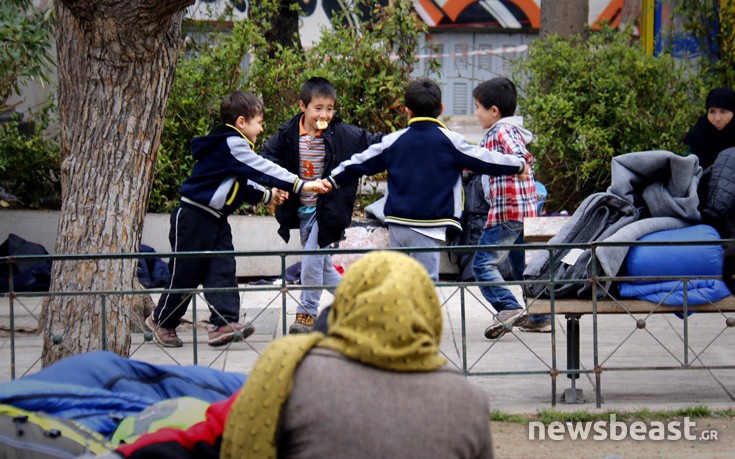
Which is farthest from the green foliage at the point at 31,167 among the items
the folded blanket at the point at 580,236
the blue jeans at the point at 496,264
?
the folded blanket at the point at 580,236

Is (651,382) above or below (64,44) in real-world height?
below

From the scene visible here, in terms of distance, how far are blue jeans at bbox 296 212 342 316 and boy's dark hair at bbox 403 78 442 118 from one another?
47.1 inches

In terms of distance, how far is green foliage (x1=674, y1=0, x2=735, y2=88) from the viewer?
37.3 ft

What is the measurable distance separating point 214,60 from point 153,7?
4.99m

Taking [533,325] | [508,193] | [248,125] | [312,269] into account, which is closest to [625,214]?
[508,193]

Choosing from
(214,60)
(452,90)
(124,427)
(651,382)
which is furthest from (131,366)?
(452,90)

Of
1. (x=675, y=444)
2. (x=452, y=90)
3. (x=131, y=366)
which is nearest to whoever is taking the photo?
(x=131, y=366)

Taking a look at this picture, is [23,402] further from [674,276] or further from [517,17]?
[517,17]

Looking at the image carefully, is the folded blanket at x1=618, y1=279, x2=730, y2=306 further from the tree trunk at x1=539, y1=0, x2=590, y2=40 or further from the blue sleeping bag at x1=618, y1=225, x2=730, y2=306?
the tree trunk at x1=539, y1=0, x2=590, y2=40

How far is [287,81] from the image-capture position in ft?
35.2

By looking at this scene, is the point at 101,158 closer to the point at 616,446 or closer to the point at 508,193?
the point at 508,193

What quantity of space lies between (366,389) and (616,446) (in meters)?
3.00

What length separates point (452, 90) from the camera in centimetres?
1972

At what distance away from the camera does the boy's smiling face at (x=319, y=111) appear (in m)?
7.45
